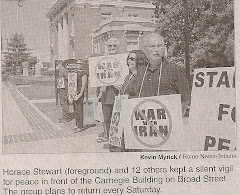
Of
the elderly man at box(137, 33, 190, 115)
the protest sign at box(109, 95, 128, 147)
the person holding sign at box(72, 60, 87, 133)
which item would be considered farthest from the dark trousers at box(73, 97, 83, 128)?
the elderly man at box(137, 33, 190, 115)

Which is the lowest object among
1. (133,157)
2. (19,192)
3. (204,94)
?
(19,192)

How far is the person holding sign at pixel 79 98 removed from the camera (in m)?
1.44

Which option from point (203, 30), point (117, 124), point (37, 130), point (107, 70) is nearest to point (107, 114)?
point (117, 124)

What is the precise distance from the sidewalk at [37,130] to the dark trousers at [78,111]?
2cm

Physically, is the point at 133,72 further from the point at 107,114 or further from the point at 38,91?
the point at 38,91

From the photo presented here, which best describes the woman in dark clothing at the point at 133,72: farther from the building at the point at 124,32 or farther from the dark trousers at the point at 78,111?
the dark trousers at the point at 78,111

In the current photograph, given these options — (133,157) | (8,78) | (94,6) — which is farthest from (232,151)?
(8,78)

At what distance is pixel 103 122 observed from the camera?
56.7 inches

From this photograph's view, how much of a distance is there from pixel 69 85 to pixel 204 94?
53cm

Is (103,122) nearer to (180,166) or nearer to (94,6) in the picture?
(180,166)

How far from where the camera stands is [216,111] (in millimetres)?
1411

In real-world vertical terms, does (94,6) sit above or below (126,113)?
above

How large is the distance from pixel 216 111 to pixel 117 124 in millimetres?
381

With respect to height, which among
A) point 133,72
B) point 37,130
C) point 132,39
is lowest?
point 37,130
